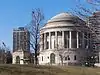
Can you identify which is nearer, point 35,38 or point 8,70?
point 8,70

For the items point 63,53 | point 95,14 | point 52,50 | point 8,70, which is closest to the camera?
point 95,14

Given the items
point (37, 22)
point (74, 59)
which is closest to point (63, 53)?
point (74, 59)

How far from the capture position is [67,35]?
147750 millimetres

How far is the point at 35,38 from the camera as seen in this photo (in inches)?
2606

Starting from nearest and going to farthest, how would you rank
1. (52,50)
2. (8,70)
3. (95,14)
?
(95,14), (8,70), (52,50)

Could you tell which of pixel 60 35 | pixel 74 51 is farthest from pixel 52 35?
pixel 74 51

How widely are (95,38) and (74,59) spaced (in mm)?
121064

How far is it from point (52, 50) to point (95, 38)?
121774 mm

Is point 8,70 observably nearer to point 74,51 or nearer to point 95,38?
point 95,38

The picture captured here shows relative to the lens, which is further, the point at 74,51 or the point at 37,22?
the point at 74,51

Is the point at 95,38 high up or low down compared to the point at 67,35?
down

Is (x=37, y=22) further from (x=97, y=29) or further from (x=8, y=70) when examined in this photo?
(x=97, y=29)

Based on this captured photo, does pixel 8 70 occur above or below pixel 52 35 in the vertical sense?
below

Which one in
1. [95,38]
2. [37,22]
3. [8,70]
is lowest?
[8,70]
